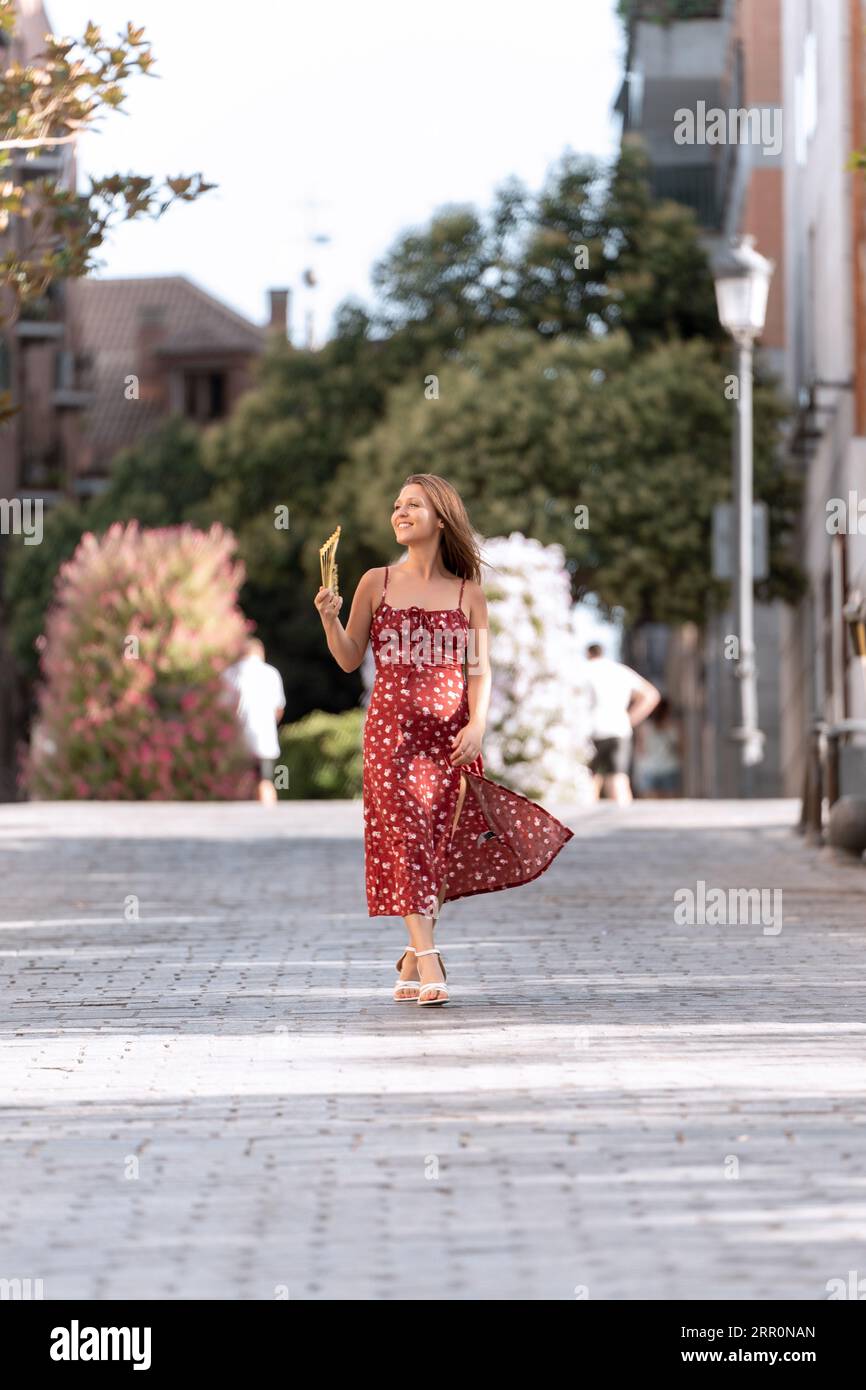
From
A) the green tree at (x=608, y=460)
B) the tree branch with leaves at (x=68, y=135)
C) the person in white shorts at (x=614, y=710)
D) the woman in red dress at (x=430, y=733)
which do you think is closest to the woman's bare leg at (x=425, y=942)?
the woman in red dress at (x=430, y=733)

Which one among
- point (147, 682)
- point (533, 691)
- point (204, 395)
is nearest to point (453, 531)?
point (533, 691)

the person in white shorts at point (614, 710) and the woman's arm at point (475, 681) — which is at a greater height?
the woman's arm at point (475, 681)

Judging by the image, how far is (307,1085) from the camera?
7.37 meters

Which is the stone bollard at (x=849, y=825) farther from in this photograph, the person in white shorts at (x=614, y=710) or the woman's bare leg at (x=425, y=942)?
the person in white shorts at (x=614, y=710)

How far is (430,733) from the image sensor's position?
9.67 metres

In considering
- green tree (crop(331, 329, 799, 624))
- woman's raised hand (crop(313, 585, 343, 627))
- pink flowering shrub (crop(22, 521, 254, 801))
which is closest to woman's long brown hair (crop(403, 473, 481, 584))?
woman's raised hand (crop(313, 585, 343, 627))

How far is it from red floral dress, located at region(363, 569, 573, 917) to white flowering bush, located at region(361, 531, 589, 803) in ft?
55.6

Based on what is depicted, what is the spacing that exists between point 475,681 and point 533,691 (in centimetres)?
1737

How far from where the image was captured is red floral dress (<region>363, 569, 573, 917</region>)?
959 cm

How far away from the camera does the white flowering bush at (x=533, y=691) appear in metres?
27.0

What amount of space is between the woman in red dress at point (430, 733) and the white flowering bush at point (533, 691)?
667 inches

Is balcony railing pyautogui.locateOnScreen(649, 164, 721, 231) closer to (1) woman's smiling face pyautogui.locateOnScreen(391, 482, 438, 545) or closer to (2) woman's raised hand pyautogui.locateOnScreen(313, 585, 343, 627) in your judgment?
(1) woman's smiling face pyautogui.locateOnScreen(391, 482, 438, 545)

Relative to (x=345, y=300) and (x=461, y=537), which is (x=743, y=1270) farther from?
(x=345, y=300)

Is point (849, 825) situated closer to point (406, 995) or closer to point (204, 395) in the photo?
point (406, 995)
